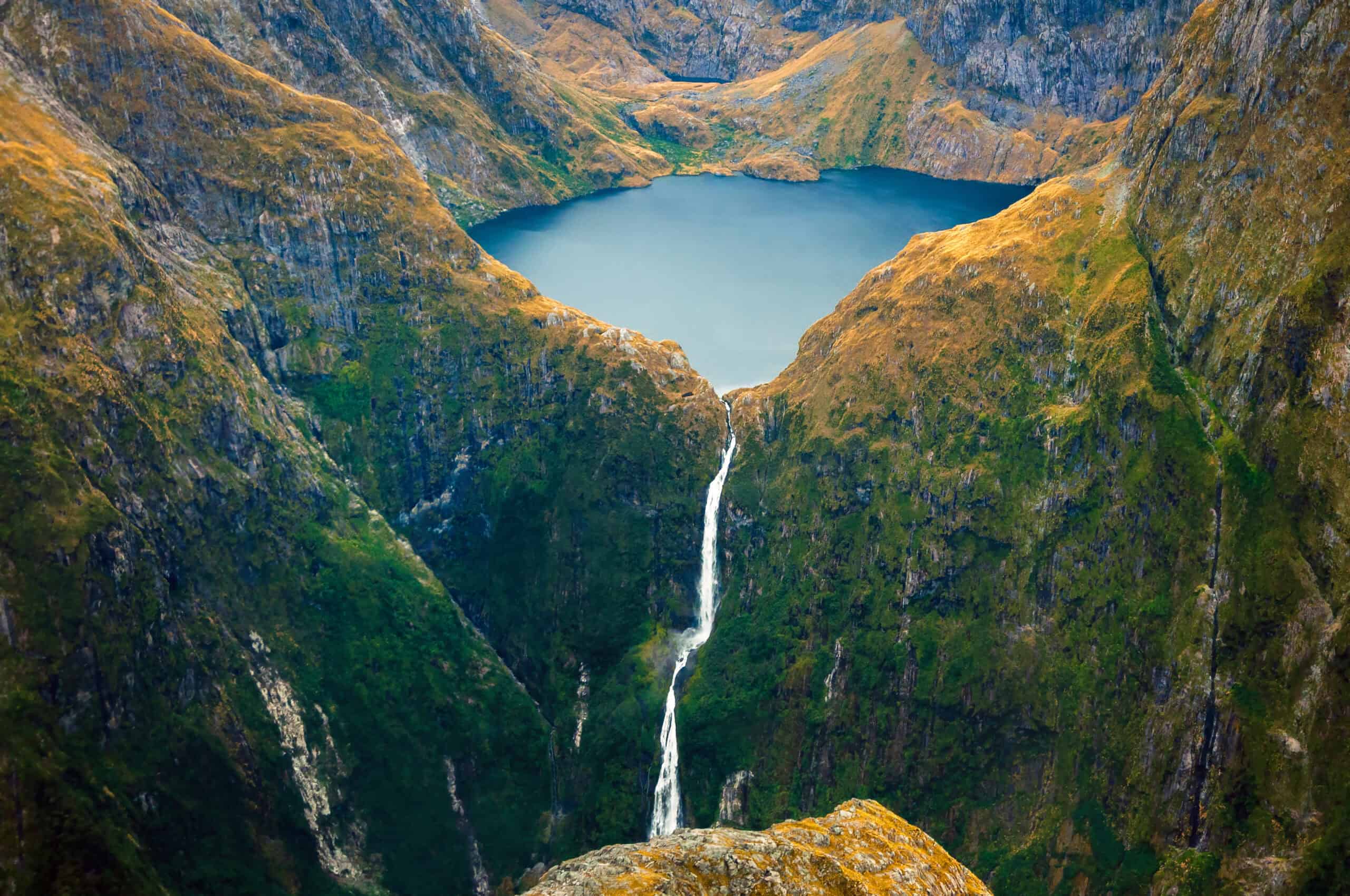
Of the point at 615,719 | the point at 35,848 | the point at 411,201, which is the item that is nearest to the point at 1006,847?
the point at 615,719

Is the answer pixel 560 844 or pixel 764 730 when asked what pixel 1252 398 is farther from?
pixel 560 844

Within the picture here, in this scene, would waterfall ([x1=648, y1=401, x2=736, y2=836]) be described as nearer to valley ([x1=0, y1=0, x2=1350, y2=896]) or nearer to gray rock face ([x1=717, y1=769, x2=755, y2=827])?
valley ([x1=0, y1=0, x2=1350, y2=896])

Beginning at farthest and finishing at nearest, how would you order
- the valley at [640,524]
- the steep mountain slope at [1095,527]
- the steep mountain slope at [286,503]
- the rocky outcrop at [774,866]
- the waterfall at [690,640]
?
the waterfall at [690,640] → the steep mountain slope at [286,503] → the valley at [640,524] → the steep mountain slope at [1095,527] → the rocky outcrop at [774,866]

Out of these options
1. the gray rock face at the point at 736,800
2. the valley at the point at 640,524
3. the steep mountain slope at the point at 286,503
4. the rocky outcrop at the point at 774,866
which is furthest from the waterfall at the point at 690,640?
the rocky outcrop at the point at 774,866

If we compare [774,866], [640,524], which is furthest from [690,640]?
[774,866]

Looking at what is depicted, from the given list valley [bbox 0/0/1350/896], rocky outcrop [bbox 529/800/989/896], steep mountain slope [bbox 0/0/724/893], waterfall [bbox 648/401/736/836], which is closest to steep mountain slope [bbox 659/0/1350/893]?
valley [bbox 0/0/1350/896]

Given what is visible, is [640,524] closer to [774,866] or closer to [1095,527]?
[1095,527]

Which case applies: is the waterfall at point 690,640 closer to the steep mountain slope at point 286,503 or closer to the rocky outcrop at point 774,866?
the steep mountain slope at point 286,503
